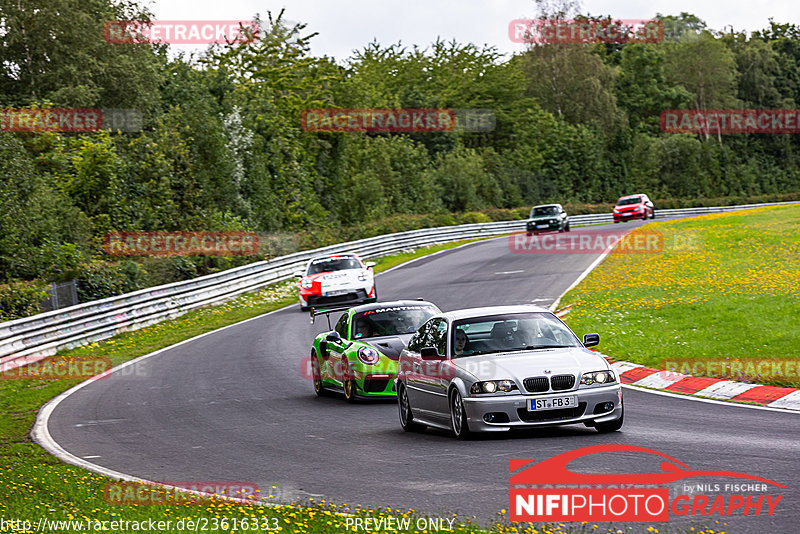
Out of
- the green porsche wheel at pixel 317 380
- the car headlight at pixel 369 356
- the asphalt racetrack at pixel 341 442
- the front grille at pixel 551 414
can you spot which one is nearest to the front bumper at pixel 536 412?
the front grille at pixel 551 414

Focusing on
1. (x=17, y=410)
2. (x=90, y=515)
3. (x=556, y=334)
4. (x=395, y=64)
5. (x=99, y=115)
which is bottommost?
(x=17, y=410)

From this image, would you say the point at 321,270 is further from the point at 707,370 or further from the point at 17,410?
the point at 707,370

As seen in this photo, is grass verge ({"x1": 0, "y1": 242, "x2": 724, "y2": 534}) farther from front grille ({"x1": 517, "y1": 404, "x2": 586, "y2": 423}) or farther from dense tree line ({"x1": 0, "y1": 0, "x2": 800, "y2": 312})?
dense tree line ({"x1": 0, "y1": 0, "x2": 800, "y2": 312})

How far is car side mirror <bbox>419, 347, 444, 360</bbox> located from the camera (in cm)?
1109

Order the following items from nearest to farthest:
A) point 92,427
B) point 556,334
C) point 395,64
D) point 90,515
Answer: point 90,515, point 556,334, point 92,427, point 395,64

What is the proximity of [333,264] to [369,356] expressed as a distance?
15.7 m

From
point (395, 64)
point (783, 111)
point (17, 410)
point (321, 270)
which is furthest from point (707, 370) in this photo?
point (783, 111)

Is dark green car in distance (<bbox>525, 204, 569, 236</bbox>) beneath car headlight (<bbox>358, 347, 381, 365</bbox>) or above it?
above

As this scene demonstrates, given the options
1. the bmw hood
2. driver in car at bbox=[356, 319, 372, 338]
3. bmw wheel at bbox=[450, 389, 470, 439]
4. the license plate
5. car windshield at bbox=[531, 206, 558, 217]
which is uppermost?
car windshield at bbox=[531, 206, 558, 217]

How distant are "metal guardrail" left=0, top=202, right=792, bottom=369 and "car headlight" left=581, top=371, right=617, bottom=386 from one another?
14.9 m

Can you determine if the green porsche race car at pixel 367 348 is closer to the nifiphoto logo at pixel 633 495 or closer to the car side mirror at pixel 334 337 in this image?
the car side mirror at pixel 334 337

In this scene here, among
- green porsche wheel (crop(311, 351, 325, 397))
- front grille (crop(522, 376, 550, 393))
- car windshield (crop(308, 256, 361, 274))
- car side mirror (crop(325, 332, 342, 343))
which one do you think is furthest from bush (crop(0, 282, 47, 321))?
front grille (crop(522, 376, 550, 393))

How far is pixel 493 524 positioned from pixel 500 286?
920 inches

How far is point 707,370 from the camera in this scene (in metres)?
14.5
